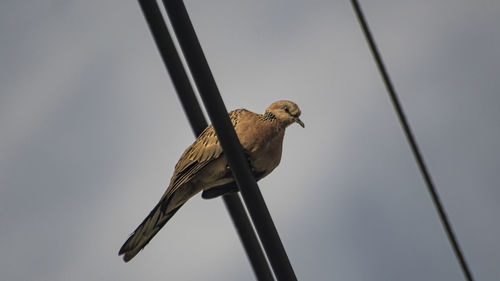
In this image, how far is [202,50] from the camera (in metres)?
2.41

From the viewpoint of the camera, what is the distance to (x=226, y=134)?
250cm

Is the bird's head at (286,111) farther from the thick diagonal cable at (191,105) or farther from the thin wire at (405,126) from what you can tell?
the thin wire at (405,126)

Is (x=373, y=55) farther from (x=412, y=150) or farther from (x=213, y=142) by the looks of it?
(x=213, y=142)

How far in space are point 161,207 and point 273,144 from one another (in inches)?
39.8

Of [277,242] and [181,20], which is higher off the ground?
[181,20]

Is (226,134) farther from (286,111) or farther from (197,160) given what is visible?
(286,111)

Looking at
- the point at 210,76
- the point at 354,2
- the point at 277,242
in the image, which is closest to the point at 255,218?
the point at 277,242

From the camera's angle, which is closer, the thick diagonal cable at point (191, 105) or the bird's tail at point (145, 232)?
the thick diagonal cable at point (191, 105)

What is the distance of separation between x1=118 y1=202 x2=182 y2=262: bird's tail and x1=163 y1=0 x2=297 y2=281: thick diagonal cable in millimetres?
1698

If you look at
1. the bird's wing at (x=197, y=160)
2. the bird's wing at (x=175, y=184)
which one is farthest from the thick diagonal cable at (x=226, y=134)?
the bird's wing at (x=197, y=160)

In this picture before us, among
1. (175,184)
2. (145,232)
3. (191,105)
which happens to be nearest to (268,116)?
(175,184)

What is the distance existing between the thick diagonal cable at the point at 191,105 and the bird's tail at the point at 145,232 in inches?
46.9

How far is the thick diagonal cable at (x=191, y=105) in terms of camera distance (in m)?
2.56

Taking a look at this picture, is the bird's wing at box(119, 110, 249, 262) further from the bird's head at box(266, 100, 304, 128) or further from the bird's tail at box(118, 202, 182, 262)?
the bird's head at box(266, 100, 304, 128)
